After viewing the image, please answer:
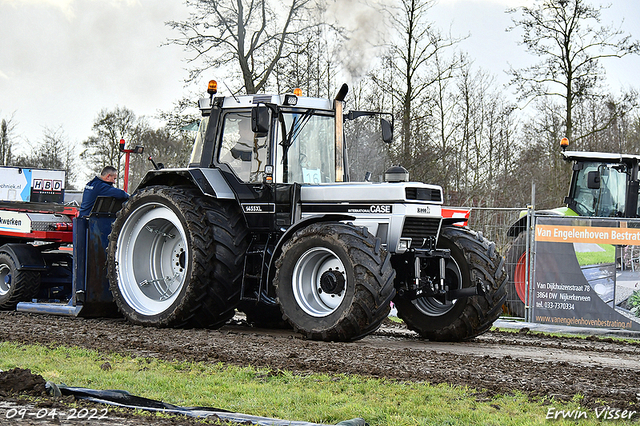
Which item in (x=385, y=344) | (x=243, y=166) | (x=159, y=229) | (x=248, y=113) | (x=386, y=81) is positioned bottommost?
(x=385, y=344)

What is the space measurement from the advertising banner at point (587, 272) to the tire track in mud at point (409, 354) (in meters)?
1.48

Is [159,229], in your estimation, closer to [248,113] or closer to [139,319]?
[139,319]

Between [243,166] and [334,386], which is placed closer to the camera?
[334,386]

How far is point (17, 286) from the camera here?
38.1 feet

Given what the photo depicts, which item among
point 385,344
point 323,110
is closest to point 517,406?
point 385,344

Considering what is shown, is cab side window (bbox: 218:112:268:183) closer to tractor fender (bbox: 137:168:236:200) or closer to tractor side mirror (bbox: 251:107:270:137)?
tractor fender (bbox: 137:168:236:200)

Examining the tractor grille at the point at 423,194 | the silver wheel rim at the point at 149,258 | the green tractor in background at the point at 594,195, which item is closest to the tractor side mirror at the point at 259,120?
the tractor grille at the point at 423,194

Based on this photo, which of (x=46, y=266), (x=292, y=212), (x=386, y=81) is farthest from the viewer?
(x=386, y=81)

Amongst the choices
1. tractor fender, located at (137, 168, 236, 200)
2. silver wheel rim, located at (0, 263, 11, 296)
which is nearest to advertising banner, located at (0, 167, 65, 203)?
silver wheel rim, located at (0, 263, 11, 296)

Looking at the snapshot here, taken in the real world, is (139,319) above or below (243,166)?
below

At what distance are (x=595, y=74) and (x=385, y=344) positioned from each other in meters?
18.4

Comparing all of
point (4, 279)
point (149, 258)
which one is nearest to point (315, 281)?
point (149, 258)

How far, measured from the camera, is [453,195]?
79.3 ft

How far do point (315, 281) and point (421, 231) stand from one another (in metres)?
1.35
